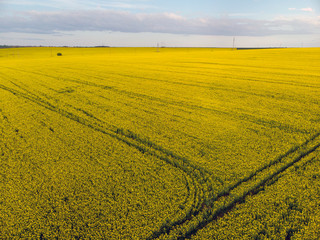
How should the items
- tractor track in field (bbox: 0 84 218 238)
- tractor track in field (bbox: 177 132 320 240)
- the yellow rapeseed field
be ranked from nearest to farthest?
the yellow rapeseed field < tractor track in field (bbox: 177 132 320 240) < tractor track in field (bbox: 0 84 218 238)

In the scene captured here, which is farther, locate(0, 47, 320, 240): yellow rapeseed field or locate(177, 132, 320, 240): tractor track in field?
locate(177, 132, 320, 240): tractor track in field

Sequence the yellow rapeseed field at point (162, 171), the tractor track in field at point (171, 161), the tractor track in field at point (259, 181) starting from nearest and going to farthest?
1. the yellow rapeseed field at point (162, 171)
2. the tractor track in field at point (259, 181)
3. the tractor track in field at point (171, 161)

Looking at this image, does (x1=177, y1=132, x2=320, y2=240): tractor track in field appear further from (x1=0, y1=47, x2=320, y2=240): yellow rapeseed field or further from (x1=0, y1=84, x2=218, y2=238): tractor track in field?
(x1=0, y1=84, x2=218, y2=238): tractor track in field

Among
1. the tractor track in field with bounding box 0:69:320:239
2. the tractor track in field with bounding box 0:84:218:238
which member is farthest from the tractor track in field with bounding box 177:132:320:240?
the tractor track in field with bounding box 0:84:218:238

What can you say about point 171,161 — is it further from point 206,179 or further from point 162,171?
point 206,179

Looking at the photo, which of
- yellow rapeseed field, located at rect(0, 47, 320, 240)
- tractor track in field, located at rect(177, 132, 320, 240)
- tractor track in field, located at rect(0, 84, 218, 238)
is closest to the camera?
yellow rapeseed field, located at rect(0, 47, 320, 240)

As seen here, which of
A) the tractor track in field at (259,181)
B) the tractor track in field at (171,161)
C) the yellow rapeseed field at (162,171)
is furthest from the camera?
the tractor track in field at (171,161)

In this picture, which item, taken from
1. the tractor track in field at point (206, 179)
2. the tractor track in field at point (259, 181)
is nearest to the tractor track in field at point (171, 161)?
the tractor track in field at point (206, 179)

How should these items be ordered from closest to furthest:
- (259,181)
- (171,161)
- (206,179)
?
(259,181) < (206,179) < (171,161)

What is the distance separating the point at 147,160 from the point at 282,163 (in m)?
2.91

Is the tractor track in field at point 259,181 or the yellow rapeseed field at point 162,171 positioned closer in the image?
the yellow rapeseed field at point 162,171

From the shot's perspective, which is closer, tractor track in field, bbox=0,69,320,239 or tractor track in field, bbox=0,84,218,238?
tractor track in field, bbox=0,69,320,239

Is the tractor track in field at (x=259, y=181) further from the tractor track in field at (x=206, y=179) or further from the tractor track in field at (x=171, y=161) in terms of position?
the tractor track in field at (x=171, y=161)

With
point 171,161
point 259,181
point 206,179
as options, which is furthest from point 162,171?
point 259,181
